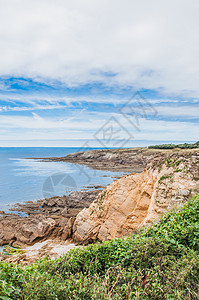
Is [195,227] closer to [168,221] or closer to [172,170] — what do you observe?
[168,221]

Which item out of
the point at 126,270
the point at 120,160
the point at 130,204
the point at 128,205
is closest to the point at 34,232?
the point at 128,205

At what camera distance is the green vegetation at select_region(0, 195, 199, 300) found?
3631 mm

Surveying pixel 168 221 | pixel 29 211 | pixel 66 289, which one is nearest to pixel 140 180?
pixel 168 221

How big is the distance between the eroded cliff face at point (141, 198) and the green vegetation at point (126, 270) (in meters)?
3.21

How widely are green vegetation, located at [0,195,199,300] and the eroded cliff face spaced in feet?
10.5

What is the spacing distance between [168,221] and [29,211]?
22266mm

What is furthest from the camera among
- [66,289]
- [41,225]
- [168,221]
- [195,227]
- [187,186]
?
[41,225]

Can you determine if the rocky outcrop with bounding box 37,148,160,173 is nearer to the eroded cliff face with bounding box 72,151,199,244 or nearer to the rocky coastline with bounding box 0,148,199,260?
the rocky coastline with bounding box 0,148,199,260

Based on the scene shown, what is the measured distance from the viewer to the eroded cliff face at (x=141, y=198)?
9.67 m

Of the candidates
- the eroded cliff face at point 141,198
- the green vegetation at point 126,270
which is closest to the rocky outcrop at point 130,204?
the eroded cliff face at point 141,198

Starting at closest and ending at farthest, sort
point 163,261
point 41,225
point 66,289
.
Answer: point 66,289 < point 163,261 < point 41,225

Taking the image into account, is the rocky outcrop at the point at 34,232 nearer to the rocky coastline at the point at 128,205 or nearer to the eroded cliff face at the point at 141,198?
the rocky coastline at the point at 128,205

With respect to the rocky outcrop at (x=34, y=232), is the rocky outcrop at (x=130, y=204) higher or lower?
higher

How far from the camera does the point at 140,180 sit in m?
12.7
